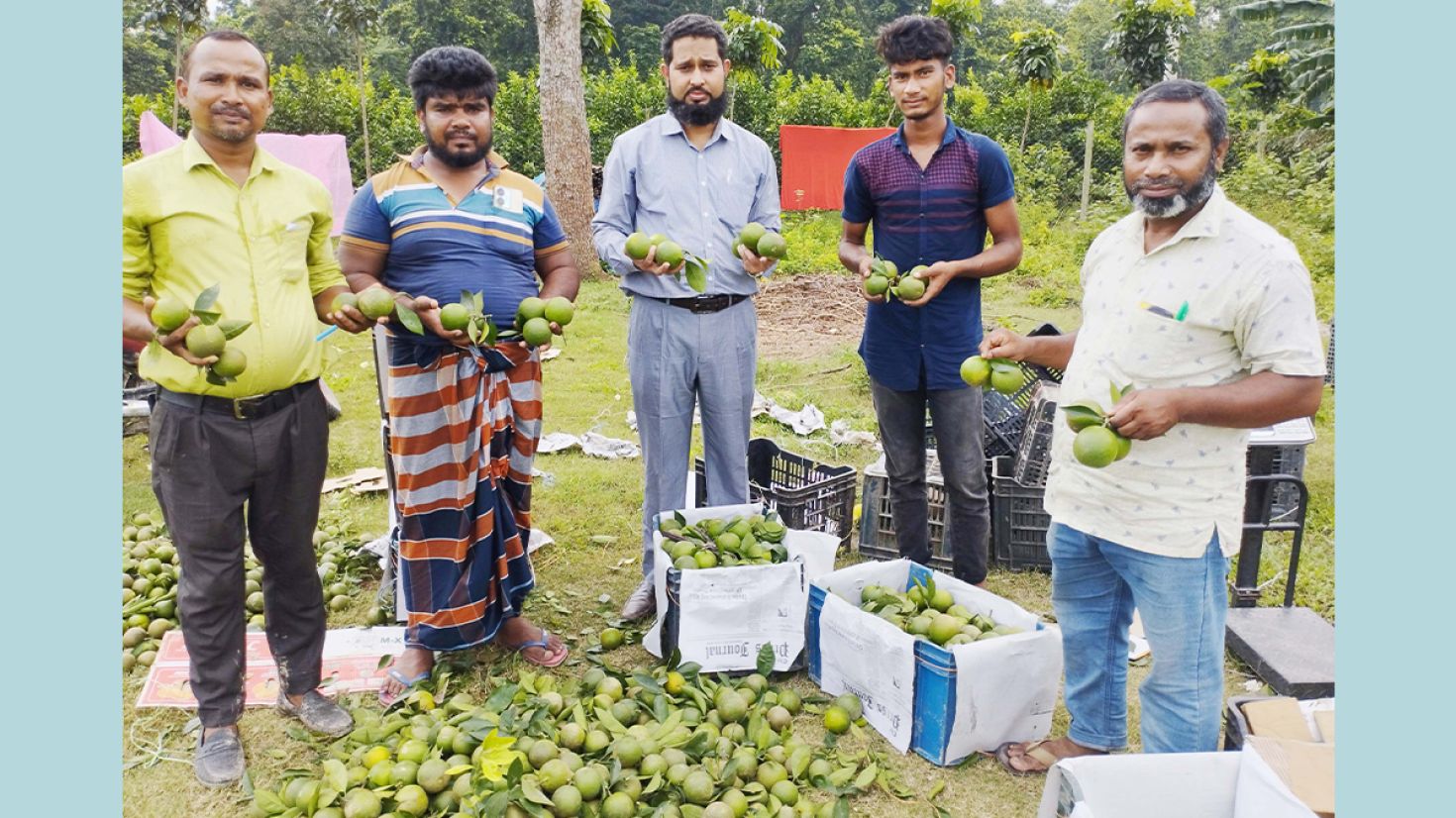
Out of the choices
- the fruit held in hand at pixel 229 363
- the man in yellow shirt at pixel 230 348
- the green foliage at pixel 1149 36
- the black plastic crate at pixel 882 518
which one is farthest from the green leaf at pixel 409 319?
the green foliage at pixel 1149 36

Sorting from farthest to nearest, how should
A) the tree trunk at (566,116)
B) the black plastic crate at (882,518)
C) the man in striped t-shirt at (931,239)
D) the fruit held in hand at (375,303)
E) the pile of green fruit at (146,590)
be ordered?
the tree trunk at (566,116) < the black plastic crate at (882,518) < the pile of green fruit at (146,590) < the man in striped t-shirt at (931,239) < the fruit held in hand at (375,303)

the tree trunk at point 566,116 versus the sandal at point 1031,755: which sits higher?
the tree trunk at point 566,116

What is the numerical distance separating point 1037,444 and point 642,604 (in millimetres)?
2082

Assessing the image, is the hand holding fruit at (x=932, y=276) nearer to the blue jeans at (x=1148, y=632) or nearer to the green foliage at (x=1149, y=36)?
the blue jeans at (x=1148, y=632)

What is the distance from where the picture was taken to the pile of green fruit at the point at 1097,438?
8.02 feet

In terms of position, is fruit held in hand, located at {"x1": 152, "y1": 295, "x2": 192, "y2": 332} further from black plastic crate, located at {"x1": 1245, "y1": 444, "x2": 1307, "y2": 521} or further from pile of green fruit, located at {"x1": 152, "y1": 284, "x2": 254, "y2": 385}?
black plastic crate, located at {"x1": 1245, "y1": 444, "x2": 1307, "y2": 521}

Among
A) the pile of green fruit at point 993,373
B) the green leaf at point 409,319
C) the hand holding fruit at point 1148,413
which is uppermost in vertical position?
the green leaf at point 409,319

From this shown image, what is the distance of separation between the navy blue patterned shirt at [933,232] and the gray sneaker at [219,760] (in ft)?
9.31

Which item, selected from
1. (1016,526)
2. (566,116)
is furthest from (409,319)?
(566,116)

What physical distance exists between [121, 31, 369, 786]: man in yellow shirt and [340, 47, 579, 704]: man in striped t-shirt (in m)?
0.26

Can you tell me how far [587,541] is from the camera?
213 inches

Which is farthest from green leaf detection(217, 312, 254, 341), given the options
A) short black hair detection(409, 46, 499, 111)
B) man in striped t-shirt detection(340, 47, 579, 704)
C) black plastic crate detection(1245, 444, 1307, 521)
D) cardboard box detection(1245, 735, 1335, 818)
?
black plastic crate detection(1245, 444, 1307, 521)

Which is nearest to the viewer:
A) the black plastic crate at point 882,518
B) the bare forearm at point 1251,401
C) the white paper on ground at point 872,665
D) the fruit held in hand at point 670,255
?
the bare forearm at point 1251,401

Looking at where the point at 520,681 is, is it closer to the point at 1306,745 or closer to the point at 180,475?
the point at 180,475
